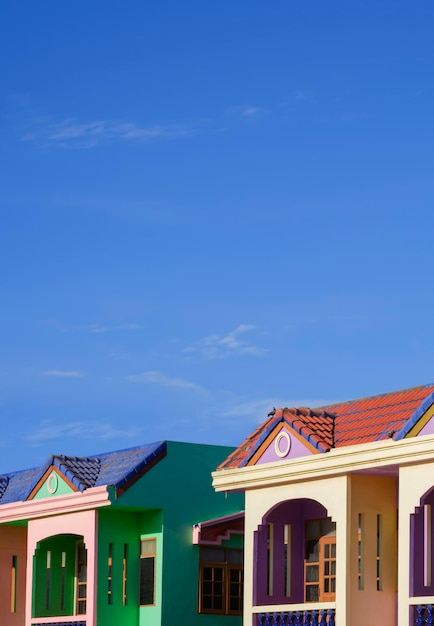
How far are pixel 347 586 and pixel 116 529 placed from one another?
6477mm

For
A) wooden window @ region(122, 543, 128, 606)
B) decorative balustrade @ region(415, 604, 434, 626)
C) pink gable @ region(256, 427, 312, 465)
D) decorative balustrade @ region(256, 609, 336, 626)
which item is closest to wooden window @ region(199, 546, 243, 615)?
wooden window @ region(122, 543, 128, 606)

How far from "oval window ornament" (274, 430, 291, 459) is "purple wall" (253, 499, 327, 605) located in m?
1.02

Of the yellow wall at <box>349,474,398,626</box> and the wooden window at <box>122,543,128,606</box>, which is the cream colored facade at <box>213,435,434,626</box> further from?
the wooden window at <box>122,543,128,606</box>

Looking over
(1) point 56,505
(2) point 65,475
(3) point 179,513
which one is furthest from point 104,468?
(3) point 179,513

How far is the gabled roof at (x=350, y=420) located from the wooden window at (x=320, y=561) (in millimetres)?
1654

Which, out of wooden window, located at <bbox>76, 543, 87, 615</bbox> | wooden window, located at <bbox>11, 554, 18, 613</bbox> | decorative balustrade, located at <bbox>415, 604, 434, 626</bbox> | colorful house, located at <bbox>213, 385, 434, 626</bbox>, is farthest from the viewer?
wooden window, located at <bbox>11, 554, 18, 613</bbox>

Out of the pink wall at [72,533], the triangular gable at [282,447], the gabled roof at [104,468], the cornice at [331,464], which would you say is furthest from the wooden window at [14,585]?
the triangular gable at [282,447]

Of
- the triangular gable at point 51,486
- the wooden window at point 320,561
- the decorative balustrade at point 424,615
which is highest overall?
the triangular gable at point 51,486

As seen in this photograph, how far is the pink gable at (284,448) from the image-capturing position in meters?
20.7

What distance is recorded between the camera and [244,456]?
22.1m

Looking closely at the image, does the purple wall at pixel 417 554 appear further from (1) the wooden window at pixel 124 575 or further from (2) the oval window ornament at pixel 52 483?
(2) the oval window ornament at pixel 52 483

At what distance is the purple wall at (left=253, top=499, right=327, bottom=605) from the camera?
21375mm

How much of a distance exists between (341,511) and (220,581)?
18.9 feet

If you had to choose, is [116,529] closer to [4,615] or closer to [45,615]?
[45,615]
